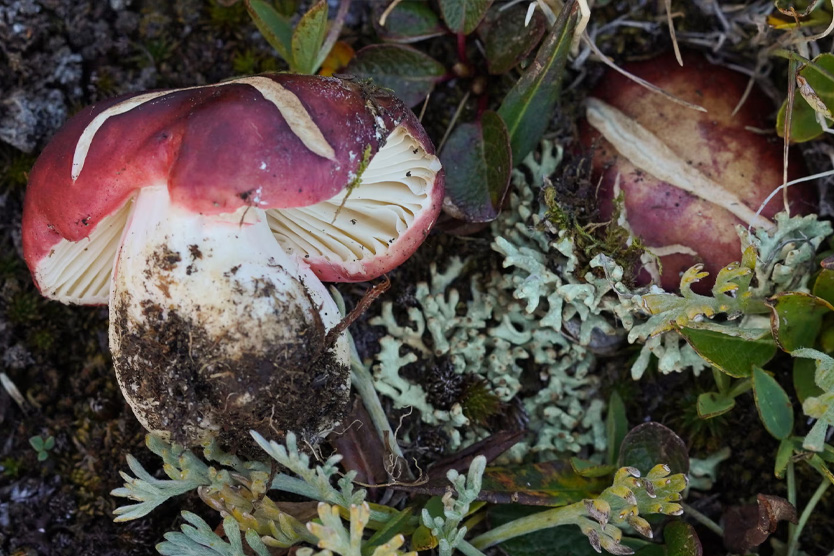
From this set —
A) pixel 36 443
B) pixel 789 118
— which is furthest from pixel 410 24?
pixel 36 443

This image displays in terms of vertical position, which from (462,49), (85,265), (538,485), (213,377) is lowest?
(538,485)

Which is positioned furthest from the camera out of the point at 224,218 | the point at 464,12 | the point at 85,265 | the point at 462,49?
the point at 462,49

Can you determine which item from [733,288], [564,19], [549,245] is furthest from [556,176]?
[733,288]

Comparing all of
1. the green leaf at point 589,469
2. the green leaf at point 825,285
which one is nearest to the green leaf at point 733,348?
the green leaf at point 825,285

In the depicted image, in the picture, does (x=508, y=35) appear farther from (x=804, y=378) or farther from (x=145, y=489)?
(x=145, y=489)

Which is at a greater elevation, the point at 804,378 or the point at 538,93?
the point at 538,93

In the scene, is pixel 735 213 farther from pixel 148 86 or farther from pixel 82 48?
pixel 82 48

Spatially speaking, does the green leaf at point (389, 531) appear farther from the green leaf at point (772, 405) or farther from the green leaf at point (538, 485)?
the green leaf at point (772, 405)
